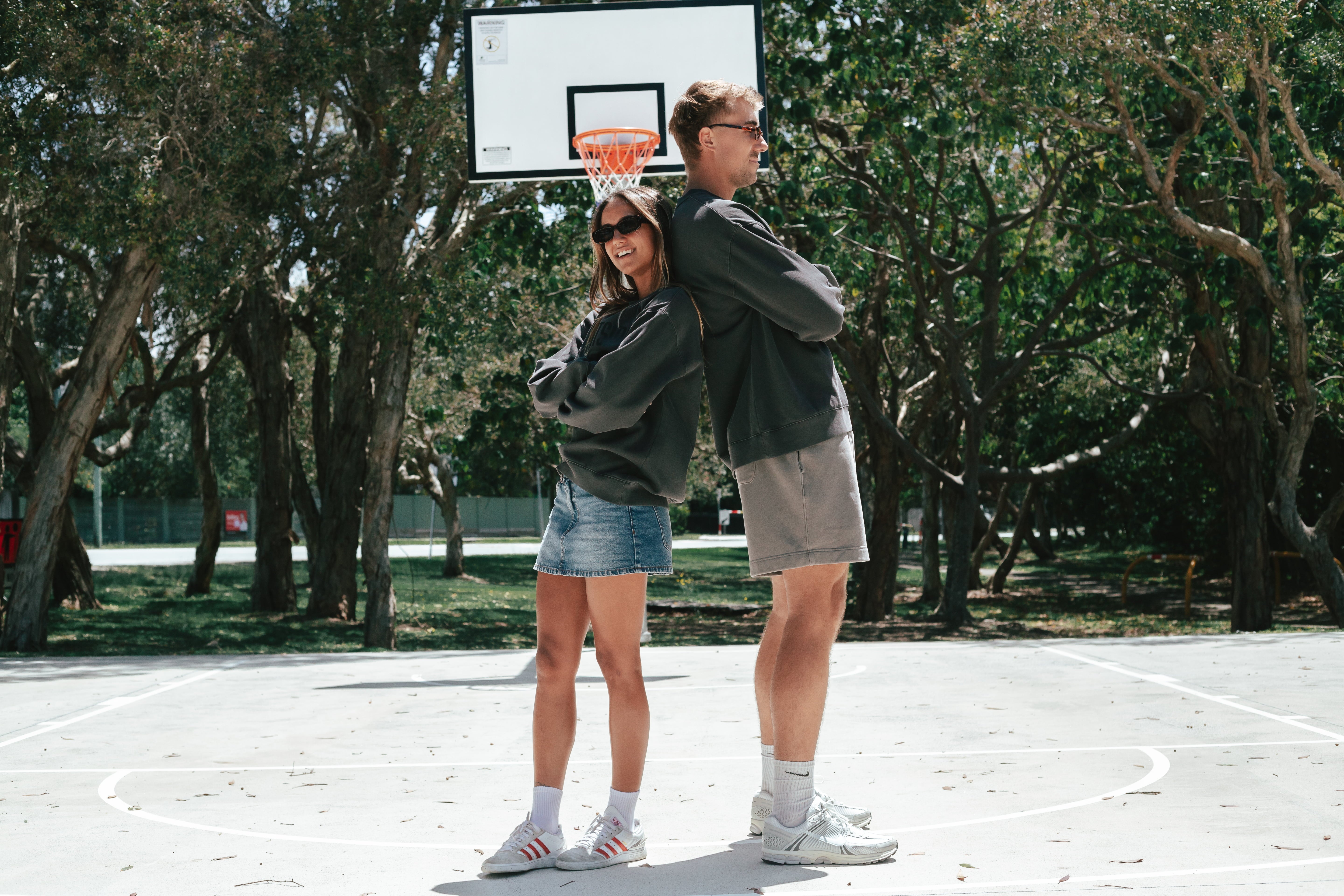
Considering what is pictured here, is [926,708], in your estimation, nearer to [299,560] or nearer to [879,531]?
[879,531]

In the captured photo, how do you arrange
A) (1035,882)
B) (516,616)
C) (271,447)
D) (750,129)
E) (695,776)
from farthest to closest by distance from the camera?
(516,616) < (271,447) < (695,776) < (750,129) < (1035,882)

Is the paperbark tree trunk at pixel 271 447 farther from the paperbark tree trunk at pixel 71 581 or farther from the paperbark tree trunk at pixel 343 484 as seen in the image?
the paperbark tree trunk at pixel 71 581

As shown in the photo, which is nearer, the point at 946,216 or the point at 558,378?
the point at 558,378

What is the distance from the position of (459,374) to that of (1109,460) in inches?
669

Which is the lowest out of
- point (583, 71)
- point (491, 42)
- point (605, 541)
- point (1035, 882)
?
point (1035, 882)

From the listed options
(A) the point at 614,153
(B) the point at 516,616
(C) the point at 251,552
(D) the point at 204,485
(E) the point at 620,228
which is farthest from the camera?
(C) the point at 251,552

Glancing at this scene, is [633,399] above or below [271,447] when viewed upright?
below

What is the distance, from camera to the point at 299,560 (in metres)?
36.5

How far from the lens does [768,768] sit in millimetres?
3467

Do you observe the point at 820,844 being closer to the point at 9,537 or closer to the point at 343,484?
the point at 9,537

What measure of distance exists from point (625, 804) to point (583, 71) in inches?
308

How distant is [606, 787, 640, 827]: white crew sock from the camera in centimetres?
333

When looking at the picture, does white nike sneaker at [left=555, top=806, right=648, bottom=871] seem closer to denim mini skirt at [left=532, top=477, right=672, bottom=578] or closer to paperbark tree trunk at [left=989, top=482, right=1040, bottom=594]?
denim mini skirt at [left=532, top=477, right=672, bottom=578]

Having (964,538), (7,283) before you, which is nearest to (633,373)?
(7,283)
